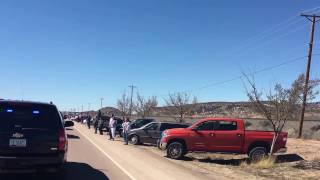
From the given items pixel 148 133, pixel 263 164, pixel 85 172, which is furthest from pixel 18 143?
pixel 148 133

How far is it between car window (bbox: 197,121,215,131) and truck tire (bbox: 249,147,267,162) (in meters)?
2.02

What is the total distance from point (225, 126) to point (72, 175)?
10.5 meters

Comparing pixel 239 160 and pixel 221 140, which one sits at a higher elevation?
pixel 221 140

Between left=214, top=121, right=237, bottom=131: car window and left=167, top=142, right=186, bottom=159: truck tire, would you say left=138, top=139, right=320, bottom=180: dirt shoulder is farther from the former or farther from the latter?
left=214, top=121, right=237, bottom=131: car window

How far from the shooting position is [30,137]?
455 inches

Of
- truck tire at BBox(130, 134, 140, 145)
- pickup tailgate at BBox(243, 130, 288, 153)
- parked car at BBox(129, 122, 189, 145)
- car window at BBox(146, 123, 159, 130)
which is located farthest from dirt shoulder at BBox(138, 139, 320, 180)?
truck tire at BBox(130, 134, 140, 145)

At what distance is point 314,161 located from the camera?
2203cm

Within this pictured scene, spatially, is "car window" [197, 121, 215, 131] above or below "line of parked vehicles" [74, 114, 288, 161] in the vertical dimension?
above

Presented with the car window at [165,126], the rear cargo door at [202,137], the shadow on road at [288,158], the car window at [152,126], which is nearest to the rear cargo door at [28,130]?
the rear cargo door at [202,137]

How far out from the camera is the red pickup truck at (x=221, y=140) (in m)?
23.3

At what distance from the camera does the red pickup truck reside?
76.5 feet

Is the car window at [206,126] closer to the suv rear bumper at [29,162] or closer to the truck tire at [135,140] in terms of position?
the truck tire at [135,140]

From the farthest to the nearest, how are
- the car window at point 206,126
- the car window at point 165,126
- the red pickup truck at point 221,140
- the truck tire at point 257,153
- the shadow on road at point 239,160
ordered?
the car window at point 165,126 < the car window at point 206,126 < the red pickup truck at point 221,140 < the truck tire at point 257,153 < the shadow on road at point 239,160

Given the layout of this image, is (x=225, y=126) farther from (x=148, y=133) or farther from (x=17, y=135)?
(x=17, y=135)
